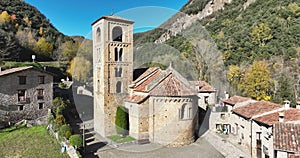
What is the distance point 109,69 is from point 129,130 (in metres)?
5.72

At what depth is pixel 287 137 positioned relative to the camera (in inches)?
442

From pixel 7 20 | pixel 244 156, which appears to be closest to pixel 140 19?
pixel 244 156

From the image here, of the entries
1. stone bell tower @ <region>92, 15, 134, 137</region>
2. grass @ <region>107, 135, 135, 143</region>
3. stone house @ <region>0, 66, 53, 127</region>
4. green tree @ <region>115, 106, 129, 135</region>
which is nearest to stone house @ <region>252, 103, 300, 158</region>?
grass @ <region>107, 135, 135, 143</region>

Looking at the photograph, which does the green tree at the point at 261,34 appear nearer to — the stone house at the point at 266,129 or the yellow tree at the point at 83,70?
the stone house at the point at 266,129

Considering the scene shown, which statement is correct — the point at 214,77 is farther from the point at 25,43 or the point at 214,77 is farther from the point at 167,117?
the point at 25,43

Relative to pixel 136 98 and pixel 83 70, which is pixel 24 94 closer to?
pixel 83 70

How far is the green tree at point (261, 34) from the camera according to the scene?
41.8m

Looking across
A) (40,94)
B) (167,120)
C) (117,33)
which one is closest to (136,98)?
(167,120)

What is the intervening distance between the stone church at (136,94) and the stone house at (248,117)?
380cm

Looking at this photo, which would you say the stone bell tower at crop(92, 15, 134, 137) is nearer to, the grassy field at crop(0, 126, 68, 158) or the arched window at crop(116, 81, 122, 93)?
the arched window at crop(116, 81, 122, 93)

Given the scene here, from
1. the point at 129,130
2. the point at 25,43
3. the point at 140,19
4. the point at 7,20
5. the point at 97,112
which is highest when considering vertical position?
the point at 7,20

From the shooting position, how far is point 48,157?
1416cm

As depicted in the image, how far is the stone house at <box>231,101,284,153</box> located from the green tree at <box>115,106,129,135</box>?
9.90 metres

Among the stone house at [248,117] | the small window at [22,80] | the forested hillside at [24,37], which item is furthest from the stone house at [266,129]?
the forested hillside at [24,37]
